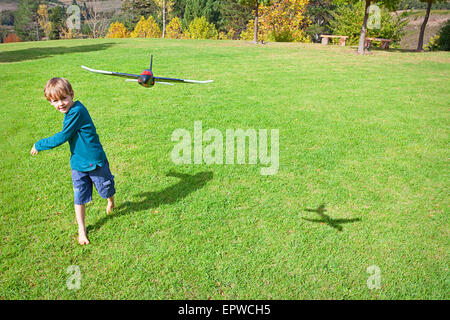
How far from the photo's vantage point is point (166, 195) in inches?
195

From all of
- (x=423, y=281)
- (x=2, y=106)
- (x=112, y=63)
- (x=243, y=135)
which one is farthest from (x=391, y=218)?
(x=112, y=63)

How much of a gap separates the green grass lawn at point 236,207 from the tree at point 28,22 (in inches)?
3596

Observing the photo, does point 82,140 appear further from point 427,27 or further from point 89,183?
point 427,27

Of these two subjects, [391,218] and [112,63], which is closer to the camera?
[391,218]

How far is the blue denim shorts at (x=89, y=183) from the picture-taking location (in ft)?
12.1

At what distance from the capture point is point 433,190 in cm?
542

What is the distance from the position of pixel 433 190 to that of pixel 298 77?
399 inches

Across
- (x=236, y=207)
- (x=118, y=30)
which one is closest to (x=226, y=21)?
(x=118, y=30)

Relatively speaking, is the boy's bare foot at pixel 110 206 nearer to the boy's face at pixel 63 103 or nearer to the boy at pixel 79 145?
the boy at pixel 79 145

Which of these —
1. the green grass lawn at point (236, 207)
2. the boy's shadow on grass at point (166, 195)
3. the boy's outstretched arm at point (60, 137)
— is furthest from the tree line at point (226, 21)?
the boy's outstretched arm at point (60, 137)

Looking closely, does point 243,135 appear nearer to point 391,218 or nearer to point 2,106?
point 391,218

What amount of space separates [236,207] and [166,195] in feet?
4.09
